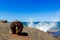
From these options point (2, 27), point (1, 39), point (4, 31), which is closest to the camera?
point (1, 39)

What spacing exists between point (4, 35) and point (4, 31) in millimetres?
1016

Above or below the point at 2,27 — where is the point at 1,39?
below

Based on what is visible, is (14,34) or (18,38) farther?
(14,34)

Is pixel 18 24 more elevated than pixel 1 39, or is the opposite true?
pixel 18 24

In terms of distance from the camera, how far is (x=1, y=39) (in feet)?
46.4

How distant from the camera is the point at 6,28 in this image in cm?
1677

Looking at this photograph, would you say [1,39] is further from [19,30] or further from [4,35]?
[19,30]

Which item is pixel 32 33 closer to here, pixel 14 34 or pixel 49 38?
pixel 49 38

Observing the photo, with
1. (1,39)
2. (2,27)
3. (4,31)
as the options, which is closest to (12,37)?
(1,39)

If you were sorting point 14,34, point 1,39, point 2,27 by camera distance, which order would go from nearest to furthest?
1. point 14,34
2. point 1,39
3. point 2,27

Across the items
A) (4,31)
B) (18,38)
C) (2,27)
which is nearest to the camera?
(18,38)

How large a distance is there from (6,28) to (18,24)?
503 cm

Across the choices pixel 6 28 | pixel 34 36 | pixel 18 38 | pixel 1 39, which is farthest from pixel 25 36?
pixel 6 28

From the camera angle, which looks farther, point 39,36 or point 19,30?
point 39,36
